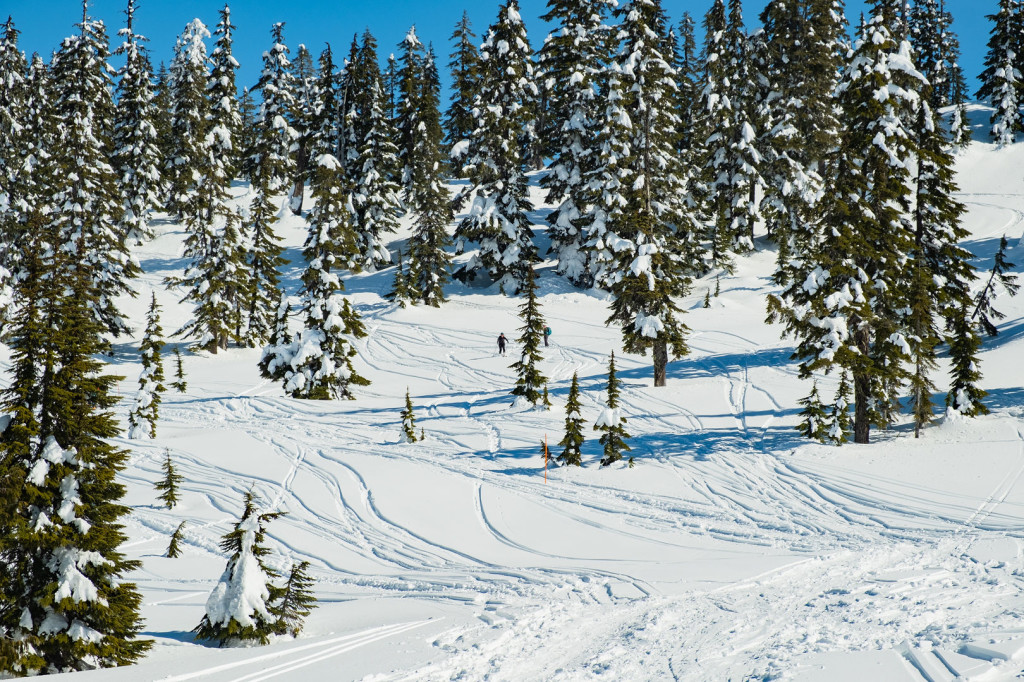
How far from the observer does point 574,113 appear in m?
43.2

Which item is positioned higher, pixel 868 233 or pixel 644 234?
pixel 644 234

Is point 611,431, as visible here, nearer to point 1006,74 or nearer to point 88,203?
point 88,203

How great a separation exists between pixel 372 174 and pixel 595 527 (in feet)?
124

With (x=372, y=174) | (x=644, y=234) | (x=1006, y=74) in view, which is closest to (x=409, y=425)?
(x=644, y=234)

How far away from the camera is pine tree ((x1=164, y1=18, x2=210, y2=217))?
5069 centimetres

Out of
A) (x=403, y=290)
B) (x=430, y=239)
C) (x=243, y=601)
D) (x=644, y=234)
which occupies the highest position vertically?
(x=430, y=239)

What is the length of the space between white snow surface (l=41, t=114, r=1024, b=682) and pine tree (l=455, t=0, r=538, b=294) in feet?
35.2

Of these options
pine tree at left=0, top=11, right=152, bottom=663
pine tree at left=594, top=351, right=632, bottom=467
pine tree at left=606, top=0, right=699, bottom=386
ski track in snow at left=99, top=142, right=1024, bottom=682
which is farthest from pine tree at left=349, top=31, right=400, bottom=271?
pine tree at left=0, top=11, right=152, bottom=663

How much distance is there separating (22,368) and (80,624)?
3682mm

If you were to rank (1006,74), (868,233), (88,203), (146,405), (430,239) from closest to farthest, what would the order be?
(868,233), (146,405), (88,203), (430,239), (1006,74)

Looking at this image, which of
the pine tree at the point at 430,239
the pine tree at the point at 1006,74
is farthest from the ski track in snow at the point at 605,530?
the pine tree at the point at 1006,74

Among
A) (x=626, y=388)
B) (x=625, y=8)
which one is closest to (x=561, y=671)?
(x=626, y=388)

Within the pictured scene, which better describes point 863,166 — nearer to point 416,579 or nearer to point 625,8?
point 625,8

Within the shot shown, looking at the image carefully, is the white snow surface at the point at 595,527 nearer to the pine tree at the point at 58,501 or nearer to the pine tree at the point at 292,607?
the pine tree at the point at 292,607
